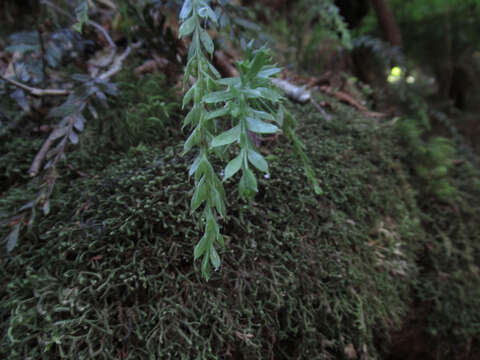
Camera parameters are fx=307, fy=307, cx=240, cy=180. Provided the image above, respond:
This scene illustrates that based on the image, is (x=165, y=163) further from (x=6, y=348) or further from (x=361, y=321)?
(x=361, y=321)

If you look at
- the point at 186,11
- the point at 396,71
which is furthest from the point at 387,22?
the point at 186,11

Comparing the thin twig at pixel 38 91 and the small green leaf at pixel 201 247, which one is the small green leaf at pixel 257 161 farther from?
the thin twig at pixel 38 91

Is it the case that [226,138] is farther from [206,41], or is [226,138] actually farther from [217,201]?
[206,41]

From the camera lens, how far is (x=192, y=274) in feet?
3.45

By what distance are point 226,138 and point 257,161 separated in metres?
0.10

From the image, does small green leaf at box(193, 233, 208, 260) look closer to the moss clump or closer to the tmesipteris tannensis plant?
the tmesipteris tannensis plant

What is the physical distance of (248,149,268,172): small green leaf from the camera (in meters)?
0.74

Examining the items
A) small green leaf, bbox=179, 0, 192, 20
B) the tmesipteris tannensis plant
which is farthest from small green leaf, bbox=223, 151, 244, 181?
small green leaf, bbox=179, 0, 192, 20

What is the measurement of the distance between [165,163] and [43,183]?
0.45m

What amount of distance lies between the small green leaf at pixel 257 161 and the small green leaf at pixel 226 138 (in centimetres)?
5

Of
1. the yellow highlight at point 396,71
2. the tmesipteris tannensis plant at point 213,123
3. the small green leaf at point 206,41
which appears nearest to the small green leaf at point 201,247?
the tmesipteris tannensis plant at point 213,123

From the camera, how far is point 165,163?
48.7 inches

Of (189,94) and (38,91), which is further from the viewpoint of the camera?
(38,91)

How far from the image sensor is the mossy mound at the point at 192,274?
94 cm
